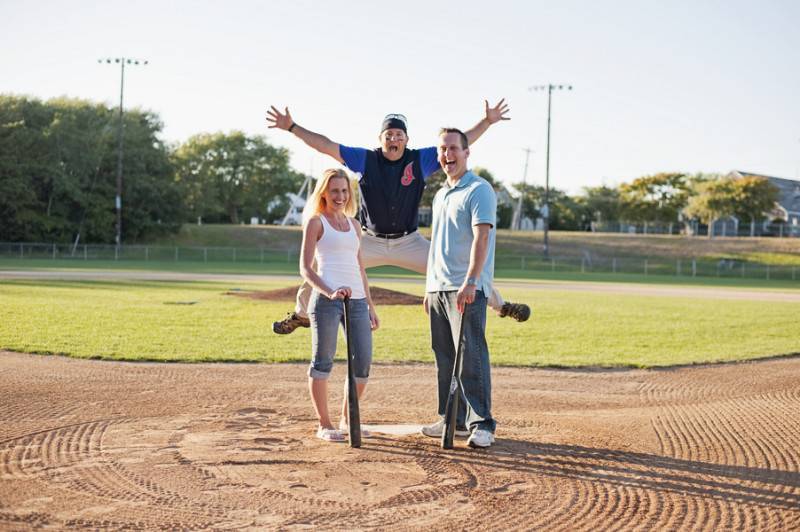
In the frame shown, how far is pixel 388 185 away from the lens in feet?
23.2

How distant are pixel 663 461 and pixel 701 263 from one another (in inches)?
2005

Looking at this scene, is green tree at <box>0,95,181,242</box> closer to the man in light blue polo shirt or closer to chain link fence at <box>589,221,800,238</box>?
chain link fence at <box>589,221,800,238</box>

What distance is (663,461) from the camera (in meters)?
5.94

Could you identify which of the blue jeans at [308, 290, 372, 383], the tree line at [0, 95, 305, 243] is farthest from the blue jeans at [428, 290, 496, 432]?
the tree line at [0, 95, 305, 243]

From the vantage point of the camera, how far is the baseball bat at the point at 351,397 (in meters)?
6.23

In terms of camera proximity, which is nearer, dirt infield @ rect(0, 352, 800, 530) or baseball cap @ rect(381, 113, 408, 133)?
dirt infield @ rect(0, 352, 800, 530)

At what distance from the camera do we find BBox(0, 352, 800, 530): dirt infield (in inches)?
183

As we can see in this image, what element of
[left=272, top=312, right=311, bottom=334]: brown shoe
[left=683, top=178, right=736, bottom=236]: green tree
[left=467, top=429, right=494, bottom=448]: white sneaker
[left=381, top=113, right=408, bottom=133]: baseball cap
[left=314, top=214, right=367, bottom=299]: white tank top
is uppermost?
[left=683, top=178, right=736, bottom=236]: green tree

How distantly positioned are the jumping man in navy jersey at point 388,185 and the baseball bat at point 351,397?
56 centimetres

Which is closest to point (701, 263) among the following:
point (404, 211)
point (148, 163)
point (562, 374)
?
point (148, 163)

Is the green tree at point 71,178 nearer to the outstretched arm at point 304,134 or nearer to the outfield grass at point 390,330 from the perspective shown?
the outfield grass at point 390,330

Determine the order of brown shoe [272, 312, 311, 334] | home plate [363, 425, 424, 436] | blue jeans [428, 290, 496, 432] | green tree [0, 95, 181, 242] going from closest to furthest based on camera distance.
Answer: blue jeans [428, 290, 496, 432] → home plate [363, 425, 424, 436] → brown shoe [272, 312, 311, 334] → green tree [0, 95, 181, 242]

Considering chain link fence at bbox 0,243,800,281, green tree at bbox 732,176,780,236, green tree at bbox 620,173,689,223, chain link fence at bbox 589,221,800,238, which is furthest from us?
green tree at bbox 620,173,689,223

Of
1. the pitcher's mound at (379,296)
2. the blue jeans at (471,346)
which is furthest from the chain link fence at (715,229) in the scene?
the blue jeans at (471,346)
